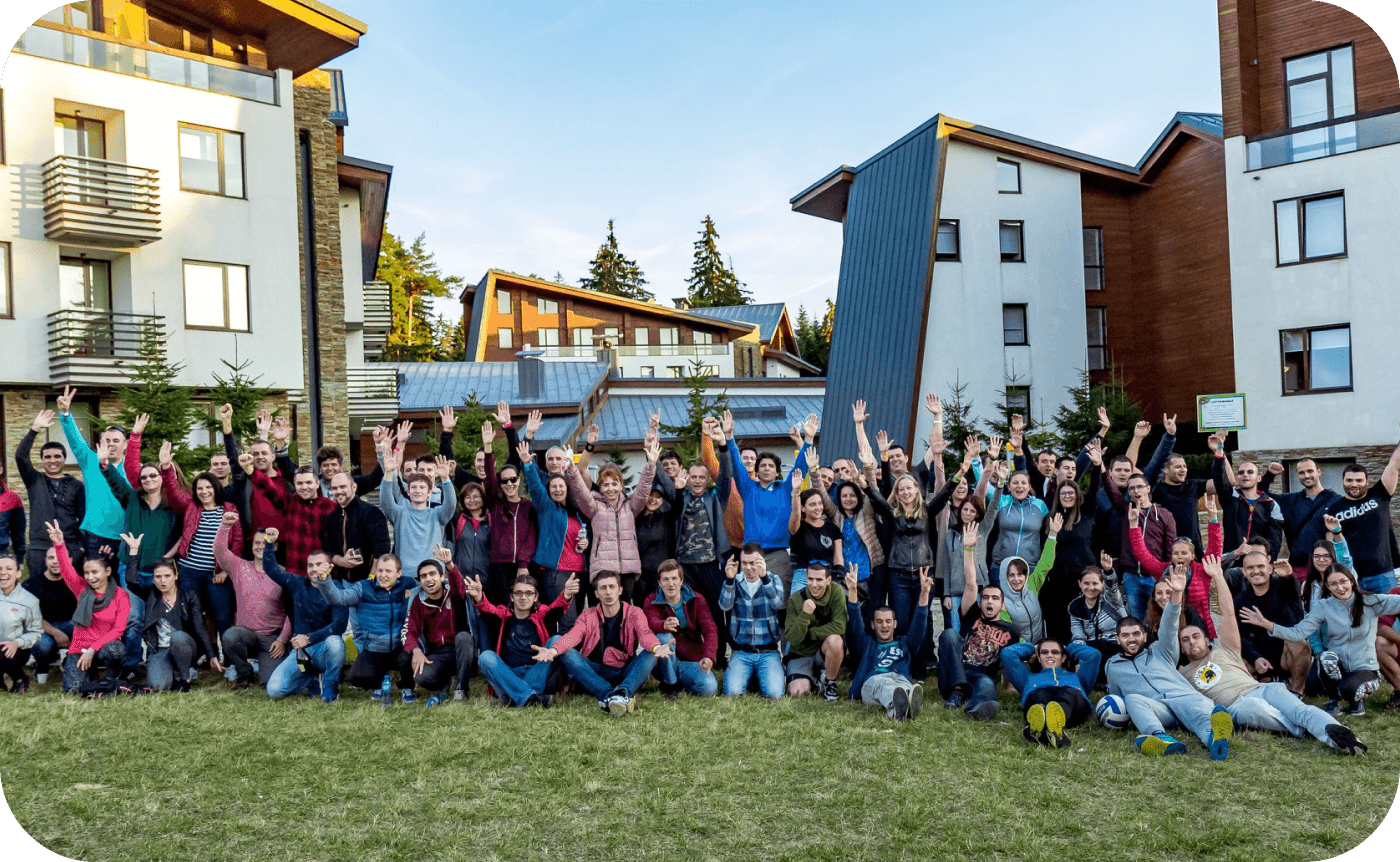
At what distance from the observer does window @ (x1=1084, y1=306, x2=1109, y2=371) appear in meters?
30.9

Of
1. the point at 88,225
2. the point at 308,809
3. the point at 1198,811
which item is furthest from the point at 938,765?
the point at 88,225

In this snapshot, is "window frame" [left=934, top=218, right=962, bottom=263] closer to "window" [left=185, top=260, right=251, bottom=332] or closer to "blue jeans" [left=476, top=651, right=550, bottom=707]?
"window" [left=185, top=260, right=251, bottom=332]

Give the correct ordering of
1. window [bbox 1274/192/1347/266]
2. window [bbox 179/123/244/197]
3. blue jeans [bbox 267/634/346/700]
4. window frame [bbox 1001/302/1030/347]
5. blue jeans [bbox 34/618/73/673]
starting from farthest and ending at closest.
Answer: window frame [bbox 1001/302/1030/347] → window [bbox 179/123/244/197] → window [bbox 1274/192/1347/266] → blue jeans [bbox 34/618/73/673] → blue jeans [bbox 267/634/346/700]

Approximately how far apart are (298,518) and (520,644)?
2.67 meters

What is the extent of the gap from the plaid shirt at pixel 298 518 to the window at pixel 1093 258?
26199 mm

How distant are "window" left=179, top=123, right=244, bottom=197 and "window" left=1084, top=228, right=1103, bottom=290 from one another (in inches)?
921

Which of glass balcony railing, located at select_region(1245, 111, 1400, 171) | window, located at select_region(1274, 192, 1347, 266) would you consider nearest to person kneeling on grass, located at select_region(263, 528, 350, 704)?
window, located at select_region(1274, 192, 1347, 266)

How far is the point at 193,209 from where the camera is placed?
23922mm

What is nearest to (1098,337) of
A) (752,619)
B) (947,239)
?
(947,239)

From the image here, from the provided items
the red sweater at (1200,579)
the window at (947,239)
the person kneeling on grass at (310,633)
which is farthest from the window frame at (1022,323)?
the person kneeling on grass at (310,633)

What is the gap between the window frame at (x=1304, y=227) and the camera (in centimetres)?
2278

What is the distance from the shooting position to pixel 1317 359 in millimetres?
23188

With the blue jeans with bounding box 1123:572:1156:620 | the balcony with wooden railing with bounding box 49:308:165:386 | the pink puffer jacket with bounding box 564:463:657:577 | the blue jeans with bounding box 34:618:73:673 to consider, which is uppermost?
the balcony with wooden railing with bounding box 49:308:165:386

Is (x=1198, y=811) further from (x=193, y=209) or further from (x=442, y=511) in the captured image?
(x=193, y=209)
